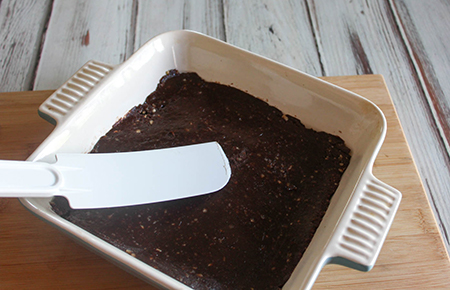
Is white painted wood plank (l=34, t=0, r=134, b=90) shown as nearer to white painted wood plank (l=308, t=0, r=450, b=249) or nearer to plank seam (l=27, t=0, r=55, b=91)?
plank seam (l=27, t=0, r=55, b=91)

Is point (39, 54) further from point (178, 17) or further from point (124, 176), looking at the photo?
point (124, 176)

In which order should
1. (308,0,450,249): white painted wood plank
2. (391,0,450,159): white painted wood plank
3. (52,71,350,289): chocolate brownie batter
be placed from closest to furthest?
(52,71,350,289): chocolate brownie batter < (308,0,450,249): white painted wood plank < (391,0,450,159): white painted wood plank

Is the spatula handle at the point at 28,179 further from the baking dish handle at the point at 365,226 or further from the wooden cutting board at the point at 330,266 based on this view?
the baking dish handle at the point at 365,226

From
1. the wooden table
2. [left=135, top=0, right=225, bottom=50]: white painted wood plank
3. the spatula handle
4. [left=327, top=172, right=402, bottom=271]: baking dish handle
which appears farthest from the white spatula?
[left=135, top=0, right=225, bottom=50]: white painted wood plank

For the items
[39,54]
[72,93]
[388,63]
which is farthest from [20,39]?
[388,63]

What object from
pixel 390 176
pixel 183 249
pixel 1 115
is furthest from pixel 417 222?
pixel 1 115

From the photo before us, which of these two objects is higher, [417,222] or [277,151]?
[277,151]

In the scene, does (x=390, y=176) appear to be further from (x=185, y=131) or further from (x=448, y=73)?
(x=448, y=73)

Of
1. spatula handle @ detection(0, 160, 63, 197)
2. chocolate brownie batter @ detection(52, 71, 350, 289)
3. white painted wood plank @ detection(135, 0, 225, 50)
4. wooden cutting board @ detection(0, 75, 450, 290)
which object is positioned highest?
white painted wood plank @ detection(135, 0, 225, 50)
